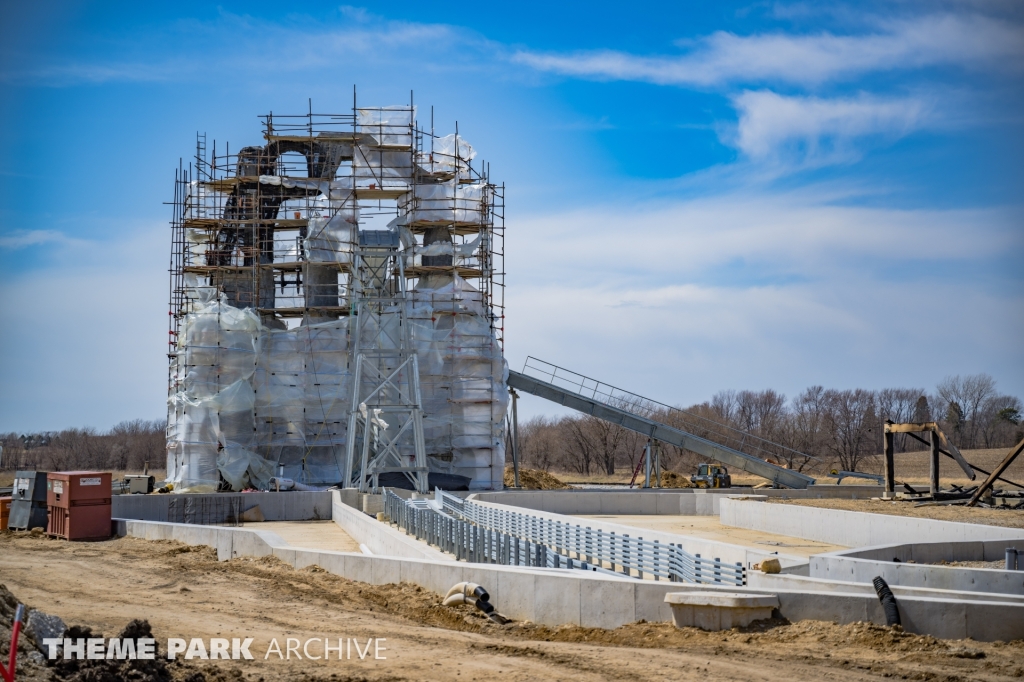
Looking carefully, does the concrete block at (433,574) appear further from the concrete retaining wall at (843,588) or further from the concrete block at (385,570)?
the concrete retaining wall at (843,588)

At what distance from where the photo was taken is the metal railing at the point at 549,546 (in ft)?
55.0

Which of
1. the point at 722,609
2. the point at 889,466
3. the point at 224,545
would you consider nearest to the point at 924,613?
the point at 722,609

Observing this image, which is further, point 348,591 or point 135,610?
point 348,591

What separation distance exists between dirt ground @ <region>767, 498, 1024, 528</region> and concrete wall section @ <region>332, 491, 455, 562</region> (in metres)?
15.4

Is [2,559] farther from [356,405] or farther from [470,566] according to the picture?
[356,405]

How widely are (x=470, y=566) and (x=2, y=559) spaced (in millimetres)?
11204

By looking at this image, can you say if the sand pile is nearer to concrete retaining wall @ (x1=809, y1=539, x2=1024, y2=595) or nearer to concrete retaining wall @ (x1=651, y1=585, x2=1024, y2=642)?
concrete retaining wall @ (x1=809, y1=539, x2=1024, y2=595)

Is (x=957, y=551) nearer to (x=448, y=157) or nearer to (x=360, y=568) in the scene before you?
(x=360, y=568)

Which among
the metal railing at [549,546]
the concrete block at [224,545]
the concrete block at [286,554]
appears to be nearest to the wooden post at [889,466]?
the metal railing at [549,546]

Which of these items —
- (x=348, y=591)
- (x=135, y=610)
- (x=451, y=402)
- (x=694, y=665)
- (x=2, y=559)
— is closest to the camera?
Answer: (x=694, y=665)

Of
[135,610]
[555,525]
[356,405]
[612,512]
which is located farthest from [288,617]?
[612,512]

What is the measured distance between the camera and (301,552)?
20344 mm

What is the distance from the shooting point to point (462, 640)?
13.0 meters

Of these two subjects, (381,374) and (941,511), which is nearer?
(941,511)
